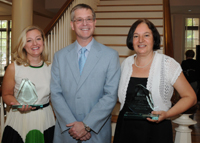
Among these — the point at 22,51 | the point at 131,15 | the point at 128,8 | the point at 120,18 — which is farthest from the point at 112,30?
the point at 22,51

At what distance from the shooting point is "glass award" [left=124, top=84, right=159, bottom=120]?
174cm

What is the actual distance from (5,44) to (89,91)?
1145 cm

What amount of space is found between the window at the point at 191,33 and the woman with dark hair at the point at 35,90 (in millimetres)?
10567

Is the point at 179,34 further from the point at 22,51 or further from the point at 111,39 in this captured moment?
the point at 22,51

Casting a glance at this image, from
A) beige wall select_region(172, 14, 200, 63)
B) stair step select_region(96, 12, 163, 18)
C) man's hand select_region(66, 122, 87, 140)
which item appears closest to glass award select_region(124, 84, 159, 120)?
man's hand select_region(66, 122, 87, 140)

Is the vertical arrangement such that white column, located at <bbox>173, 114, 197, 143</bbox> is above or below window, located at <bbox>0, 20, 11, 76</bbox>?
below

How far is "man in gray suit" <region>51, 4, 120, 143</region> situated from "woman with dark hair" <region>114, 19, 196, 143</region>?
0.41 feet

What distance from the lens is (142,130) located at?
1.93m

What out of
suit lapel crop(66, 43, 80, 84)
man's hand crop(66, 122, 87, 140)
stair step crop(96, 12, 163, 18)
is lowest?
man's hand crop(66, 122, 87, 140)

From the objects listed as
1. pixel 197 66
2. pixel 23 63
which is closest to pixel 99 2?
pixel 197 66

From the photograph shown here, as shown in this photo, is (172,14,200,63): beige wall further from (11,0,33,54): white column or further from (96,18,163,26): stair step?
(11,0,33,54): white column

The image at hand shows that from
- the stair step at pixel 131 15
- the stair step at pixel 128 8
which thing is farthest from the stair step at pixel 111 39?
the stair step at pixel 128 8

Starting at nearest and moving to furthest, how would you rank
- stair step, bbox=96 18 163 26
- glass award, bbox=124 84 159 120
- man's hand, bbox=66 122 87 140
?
1. glass award, bbox=124 84 159 120
2. man's hand, bbox=66 122 87 140
3. stair step, bbox=96 18 163 26

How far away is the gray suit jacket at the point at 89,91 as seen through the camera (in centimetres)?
200
